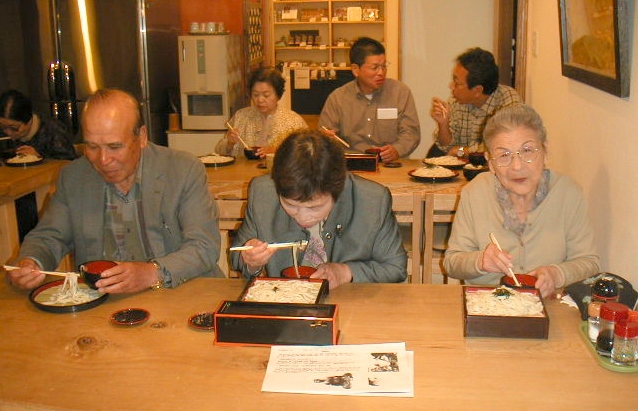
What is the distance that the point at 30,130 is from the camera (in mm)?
4176

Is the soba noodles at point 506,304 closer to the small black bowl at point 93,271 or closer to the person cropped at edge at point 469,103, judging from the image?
the small black bowl at point 93,271

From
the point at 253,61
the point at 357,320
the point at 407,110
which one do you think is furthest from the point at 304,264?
the point at 253,61

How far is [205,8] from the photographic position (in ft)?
21.3

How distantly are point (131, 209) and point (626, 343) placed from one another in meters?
1.54

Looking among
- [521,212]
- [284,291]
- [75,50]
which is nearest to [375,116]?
[521,212]

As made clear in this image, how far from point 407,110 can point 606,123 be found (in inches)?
84.6

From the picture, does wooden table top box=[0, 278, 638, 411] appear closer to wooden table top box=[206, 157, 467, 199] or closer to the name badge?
wooden table top box=[206, 157, 467, 199]

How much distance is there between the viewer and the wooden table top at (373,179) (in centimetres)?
319

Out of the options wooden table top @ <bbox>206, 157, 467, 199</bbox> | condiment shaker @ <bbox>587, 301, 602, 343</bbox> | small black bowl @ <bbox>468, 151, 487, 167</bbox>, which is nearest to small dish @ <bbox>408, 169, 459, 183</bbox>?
wooden table top @ <bbox>206, 157, 467, 199</bbox>

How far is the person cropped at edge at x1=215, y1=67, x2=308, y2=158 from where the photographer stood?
402cm

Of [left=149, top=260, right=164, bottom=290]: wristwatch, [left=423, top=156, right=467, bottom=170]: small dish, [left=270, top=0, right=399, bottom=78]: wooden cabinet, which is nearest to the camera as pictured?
[left=149, top=260, right=164, bottom=290]: wristwatch

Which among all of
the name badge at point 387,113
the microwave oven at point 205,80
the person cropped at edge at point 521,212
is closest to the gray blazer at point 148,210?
the person cropped at edge at point 521,212

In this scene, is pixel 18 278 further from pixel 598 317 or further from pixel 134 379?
pixel 598 317

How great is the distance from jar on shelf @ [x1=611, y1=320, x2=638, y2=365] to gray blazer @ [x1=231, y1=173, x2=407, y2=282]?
749mm
